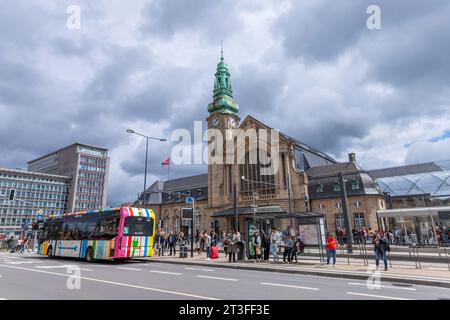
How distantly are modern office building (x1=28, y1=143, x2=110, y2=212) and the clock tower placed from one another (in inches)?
3186

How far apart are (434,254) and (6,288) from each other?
1991 cm

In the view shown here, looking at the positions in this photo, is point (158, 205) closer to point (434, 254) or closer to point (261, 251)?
point (261, 251)

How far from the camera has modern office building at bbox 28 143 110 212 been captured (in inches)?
4486

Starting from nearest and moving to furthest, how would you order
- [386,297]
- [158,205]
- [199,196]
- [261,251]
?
1. [386,297]
2. [261,251]
3. [199,196]
4. [158,205]

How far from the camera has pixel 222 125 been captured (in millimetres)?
52906

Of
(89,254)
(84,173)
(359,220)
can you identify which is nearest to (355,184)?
(359,220)

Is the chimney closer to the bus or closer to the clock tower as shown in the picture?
the clock tower

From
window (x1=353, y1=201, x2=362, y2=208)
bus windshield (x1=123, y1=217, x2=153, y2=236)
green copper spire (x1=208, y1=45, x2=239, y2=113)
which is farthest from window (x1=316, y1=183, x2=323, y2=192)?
bus windshield (x1=123, y1=217, x2=153, y2=236)

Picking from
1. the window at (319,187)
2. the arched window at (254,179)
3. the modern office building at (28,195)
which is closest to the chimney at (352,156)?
the window at (319,187)

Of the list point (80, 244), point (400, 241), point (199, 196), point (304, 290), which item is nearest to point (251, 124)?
point (199, 196)

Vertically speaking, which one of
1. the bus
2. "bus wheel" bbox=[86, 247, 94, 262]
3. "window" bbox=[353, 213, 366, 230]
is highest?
"window" bbox=[353, 213, 366, 230]

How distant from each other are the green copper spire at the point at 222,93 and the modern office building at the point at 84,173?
81112mm

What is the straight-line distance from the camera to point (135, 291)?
8.19 meters

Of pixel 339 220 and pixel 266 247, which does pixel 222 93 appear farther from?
pixel 266 247
